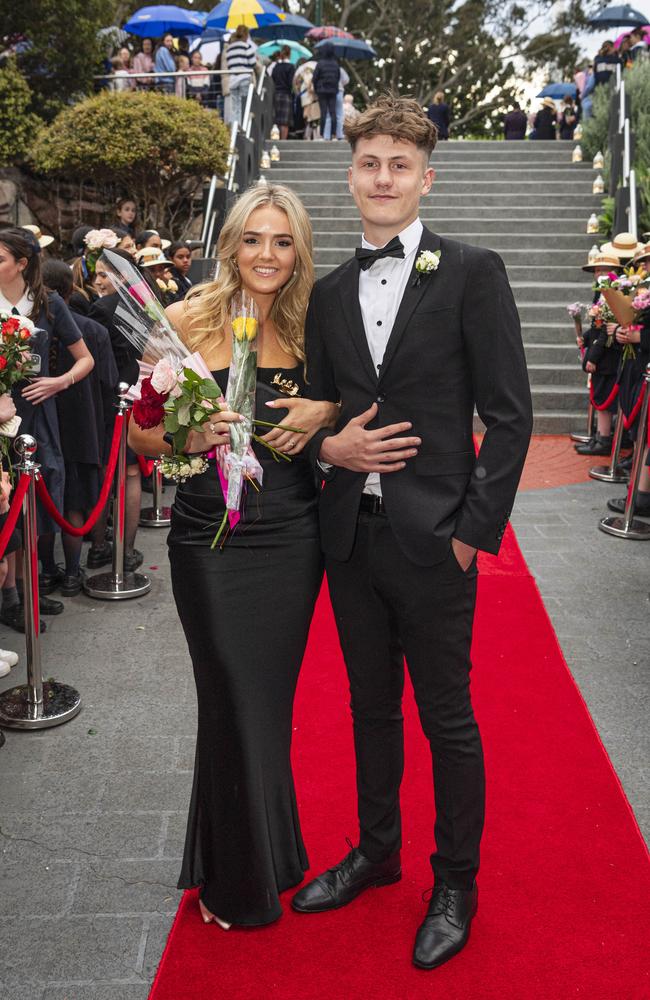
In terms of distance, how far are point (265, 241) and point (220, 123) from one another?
12582 millimetres

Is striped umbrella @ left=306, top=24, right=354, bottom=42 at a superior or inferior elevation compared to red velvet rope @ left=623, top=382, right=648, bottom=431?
superior

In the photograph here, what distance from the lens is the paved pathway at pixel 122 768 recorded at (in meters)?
2.77

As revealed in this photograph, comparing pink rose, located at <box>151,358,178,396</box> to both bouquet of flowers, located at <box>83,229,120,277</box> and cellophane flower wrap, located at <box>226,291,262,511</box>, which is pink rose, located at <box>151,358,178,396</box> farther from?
bouquet of flowers, located at <box>83,229,120,277</box>

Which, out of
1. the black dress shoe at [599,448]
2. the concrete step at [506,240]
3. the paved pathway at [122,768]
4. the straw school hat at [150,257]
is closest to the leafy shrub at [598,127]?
the concrete step at [506,240]

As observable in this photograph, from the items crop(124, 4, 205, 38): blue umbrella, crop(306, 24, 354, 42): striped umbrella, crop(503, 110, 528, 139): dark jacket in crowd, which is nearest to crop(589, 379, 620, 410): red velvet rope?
crop(503, 110, 528, 139): dark jacket in crowd

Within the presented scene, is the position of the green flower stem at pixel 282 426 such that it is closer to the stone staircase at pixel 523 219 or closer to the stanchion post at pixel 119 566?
the stanchion post at pixel 119 566

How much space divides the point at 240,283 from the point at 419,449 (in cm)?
84

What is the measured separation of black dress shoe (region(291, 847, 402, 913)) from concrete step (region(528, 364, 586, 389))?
924 centimetres

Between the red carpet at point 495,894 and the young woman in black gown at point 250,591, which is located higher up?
the young woman in black gown at point 250,591

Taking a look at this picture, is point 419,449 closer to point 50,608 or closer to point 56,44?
point 50,608

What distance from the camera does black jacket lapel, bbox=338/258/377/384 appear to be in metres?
2.60

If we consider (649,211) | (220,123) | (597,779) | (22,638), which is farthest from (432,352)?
(220,123)

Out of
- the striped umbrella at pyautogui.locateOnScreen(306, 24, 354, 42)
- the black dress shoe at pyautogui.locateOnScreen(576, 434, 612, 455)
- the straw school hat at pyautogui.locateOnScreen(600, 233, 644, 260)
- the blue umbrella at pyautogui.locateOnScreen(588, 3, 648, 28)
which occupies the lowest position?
the black dress shoe at pyautogui.locateOnScreen(576, 434, 612, 455)

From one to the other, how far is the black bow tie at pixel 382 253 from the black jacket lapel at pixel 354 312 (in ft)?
0.19
